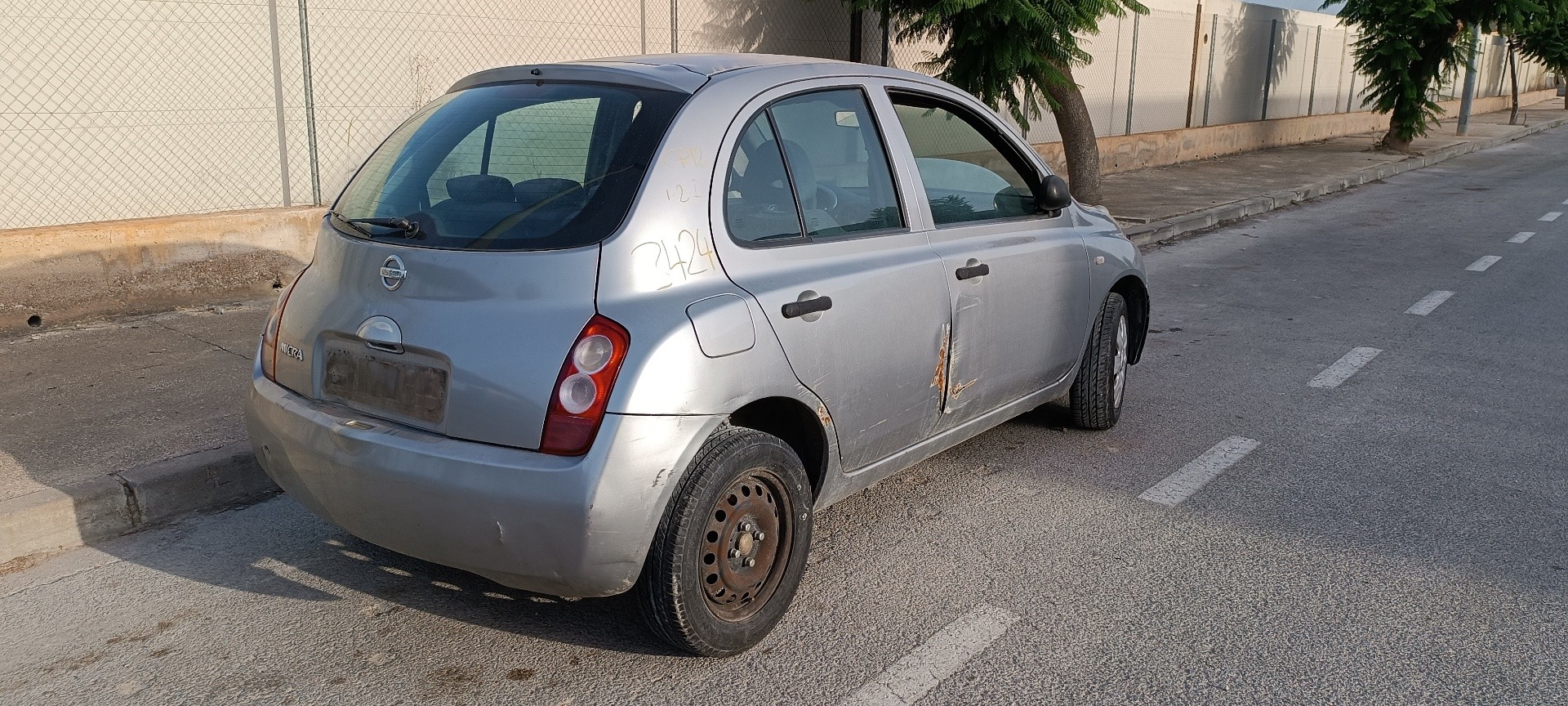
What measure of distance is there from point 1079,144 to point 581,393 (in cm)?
1117

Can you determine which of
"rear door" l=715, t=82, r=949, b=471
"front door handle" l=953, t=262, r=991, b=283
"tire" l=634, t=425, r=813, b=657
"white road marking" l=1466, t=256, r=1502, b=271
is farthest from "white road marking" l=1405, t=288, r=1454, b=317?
"tire" l=634, t=425, r=813, b=657

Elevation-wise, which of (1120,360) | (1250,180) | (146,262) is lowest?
(1120,360)

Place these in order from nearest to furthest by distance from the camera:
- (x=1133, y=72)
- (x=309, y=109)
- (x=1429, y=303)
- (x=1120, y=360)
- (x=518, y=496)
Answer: (x=518, y=496), (x=1120, y=360), (x=309, y=109), (x=1429, y=303), (x=1133, y=72)

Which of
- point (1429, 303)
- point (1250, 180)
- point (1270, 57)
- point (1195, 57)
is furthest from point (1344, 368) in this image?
point (1270, 57)

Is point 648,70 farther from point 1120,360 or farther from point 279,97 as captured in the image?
point 279,97

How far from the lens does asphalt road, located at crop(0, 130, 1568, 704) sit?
326 cm

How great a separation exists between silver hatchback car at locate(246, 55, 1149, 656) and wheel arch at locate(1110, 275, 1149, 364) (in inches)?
61.3

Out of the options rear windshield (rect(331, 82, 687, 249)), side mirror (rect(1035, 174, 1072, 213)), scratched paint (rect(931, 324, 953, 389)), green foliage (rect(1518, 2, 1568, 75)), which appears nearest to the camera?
Answer: rear windshield (rect(331, 82, 687, 249))

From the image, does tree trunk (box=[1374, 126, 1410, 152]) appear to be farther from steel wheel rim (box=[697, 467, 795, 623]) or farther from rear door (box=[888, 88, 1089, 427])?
steel wheel rim (box=[697, 467, 795, 623])

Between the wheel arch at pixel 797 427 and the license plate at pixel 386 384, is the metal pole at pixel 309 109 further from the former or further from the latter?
the wheel arch at pixel 797 427

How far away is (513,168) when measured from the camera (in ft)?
11.8

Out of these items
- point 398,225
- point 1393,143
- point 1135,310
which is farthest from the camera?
point 1393,143

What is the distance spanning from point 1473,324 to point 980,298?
220 inches

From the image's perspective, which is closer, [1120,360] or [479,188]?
[479,188]
